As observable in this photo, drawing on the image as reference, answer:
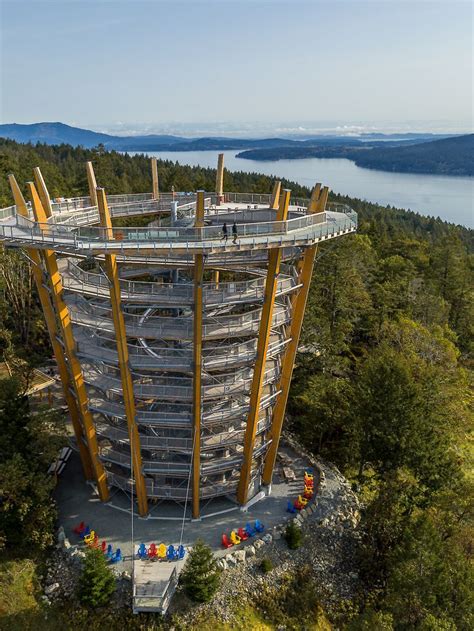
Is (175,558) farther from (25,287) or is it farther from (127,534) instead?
(25,287)

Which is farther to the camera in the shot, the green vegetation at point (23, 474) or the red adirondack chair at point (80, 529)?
the red adirondack chair at point (80, 529)

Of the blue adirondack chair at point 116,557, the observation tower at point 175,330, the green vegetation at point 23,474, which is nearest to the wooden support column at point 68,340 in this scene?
the observation tower at point 175,330

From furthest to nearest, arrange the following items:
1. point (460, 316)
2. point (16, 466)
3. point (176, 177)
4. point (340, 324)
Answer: point (176, 177)
point (460, 316)
point (340, 324)
point (16, 466)

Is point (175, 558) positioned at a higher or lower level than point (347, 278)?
lower

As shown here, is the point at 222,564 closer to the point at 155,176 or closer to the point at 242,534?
the point at 242,534

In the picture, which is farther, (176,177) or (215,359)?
(176,177)

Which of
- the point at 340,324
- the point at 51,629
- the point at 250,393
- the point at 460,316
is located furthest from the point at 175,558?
the point at 460,316

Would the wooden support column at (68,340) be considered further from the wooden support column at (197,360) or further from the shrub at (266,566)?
the shrub at (266,566)

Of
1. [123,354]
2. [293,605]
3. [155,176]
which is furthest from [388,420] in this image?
[155,176]
